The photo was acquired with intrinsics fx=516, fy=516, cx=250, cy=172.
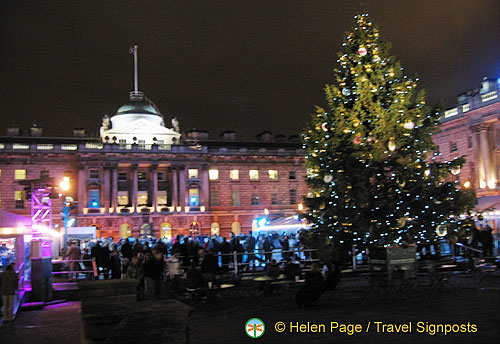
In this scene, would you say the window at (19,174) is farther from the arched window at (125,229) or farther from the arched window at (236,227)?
the arched window at (236,227)

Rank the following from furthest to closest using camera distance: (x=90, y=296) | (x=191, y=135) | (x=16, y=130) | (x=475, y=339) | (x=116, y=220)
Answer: (x=191, y=135), (x=16, y=130), (x=116, y=220), (x=475, y=339), (x=90, y=296)

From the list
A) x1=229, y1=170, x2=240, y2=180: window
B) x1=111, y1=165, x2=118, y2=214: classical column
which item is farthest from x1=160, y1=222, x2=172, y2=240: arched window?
x1=229, y1=170, x2=240, y2=180: window

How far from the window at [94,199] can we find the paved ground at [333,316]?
48.8 meters

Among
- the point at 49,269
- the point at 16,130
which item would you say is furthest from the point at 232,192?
the point at 49,269

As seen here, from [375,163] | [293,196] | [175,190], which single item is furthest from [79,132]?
[375,163]

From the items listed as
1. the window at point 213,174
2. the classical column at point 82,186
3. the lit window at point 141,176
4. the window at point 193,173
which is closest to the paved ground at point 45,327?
the classical column at point 82,186

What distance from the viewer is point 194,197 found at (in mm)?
67688

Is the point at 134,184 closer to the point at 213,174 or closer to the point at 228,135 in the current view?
the point at 213,174

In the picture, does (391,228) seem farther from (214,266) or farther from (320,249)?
(214,266)

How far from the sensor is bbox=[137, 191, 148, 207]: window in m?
66.9

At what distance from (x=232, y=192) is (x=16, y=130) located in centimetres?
3023

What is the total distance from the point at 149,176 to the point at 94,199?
781cm

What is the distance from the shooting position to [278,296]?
14.9m

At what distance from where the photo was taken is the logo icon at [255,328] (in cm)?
891
